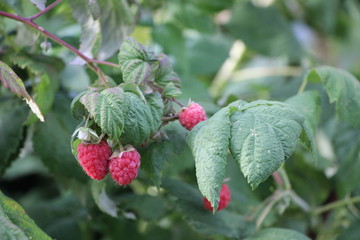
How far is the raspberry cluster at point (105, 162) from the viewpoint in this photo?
2.63 feet

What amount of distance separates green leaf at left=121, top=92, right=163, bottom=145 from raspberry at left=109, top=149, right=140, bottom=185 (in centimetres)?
2

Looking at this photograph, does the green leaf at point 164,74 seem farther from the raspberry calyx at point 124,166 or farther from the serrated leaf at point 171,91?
the raspberry calyx at point 124,166

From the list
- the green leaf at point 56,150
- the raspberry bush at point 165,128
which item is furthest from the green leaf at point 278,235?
the green leaf at point 56,150

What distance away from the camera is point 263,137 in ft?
2.54

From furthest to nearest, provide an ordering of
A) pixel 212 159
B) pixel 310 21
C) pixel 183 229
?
pixel 310 21 → pixel 183 229 → pixel 212 159

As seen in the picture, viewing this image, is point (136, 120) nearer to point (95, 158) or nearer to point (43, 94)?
point (95, 158)

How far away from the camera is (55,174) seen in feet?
3.99

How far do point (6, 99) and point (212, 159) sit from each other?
64 centimetres

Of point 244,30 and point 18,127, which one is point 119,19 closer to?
point 18,127

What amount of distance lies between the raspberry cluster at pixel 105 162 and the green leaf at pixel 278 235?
1.12 feet

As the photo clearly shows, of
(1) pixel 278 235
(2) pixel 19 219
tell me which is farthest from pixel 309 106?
(2) pixel 19 219

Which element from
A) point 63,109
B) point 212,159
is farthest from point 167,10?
point 212,159

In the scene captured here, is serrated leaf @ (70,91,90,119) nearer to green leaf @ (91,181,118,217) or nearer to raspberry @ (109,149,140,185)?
raspberry @ (109,149,140,185)

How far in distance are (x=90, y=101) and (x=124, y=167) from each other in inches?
4.2
